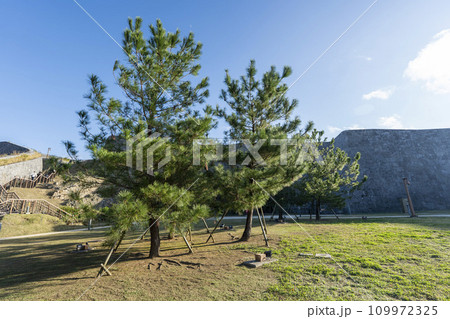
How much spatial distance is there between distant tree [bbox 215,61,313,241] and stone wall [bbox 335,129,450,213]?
56.8 ft

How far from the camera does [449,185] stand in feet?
69.7

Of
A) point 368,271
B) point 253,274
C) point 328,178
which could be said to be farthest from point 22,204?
point 328,178

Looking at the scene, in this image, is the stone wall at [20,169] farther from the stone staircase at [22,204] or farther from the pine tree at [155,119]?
the pine tree at [155,119]

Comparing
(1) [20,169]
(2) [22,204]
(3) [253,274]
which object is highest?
(1) [20,169]

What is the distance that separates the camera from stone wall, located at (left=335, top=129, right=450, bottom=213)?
69.3 feet

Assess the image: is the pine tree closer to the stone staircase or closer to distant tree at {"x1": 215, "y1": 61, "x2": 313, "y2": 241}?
distant tree at {"x1": 215, "y1": 61, "x2": 313, "y2": 241}

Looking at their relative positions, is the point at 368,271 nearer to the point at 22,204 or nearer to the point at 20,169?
the point at 22,204

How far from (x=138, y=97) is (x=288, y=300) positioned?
6.64m

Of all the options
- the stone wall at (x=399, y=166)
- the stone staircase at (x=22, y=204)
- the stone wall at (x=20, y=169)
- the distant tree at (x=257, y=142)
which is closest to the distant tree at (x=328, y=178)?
the distant tree at (x=257, y=142)

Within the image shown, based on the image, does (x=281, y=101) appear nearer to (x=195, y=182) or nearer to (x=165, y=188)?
(x=195, y=182)

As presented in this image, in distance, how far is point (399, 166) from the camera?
2227 cm

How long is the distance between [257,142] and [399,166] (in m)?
23.2
